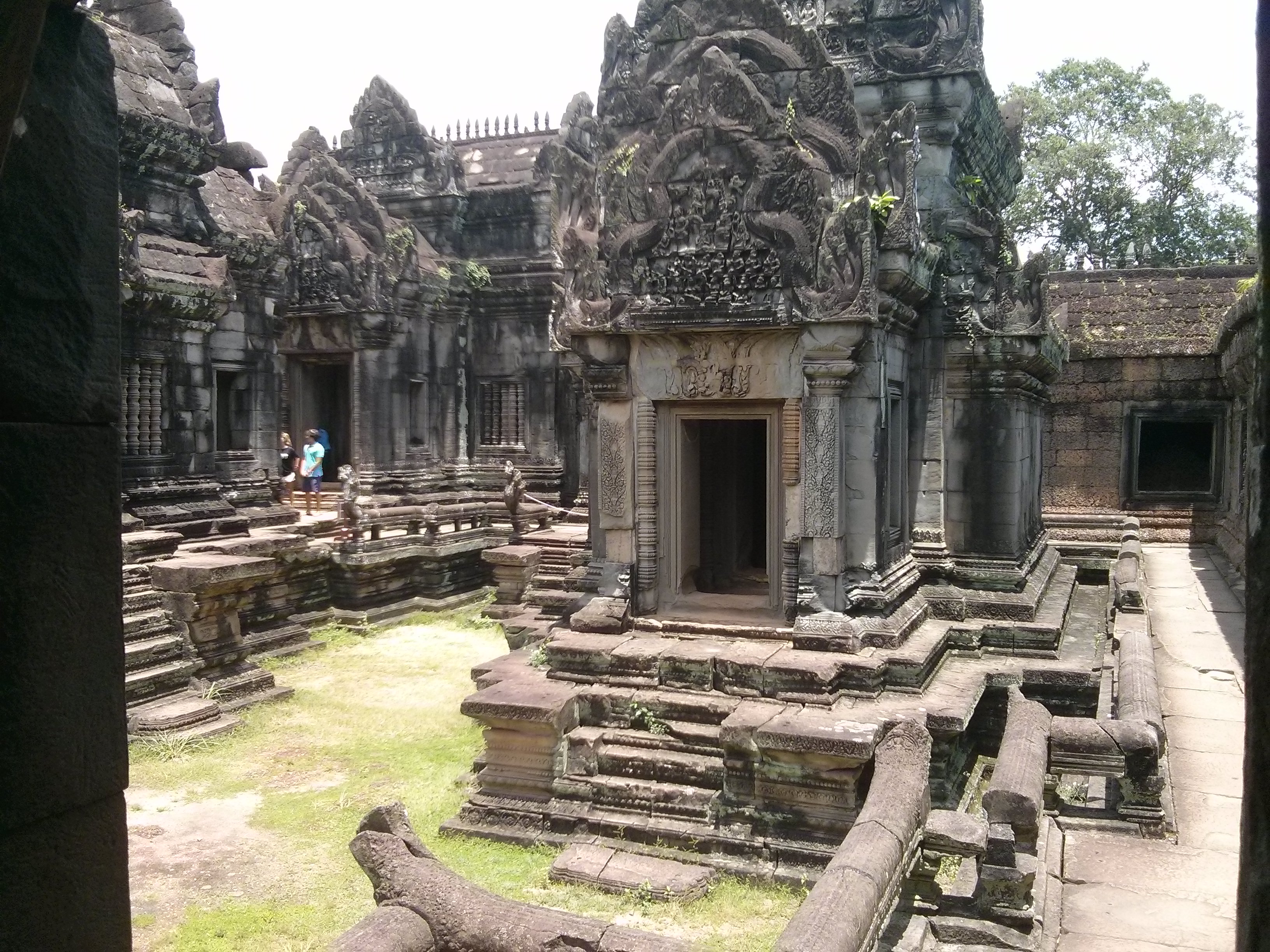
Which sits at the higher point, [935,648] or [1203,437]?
[1203,437]

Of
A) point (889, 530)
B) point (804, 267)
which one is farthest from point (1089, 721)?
point (804, 267)

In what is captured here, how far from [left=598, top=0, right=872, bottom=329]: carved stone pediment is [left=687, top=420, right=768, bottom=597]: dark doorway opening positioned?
6.86 feet

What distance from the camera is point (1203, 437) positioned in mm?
18453

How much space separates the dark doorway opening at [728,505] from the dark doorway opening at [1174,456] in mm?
10525

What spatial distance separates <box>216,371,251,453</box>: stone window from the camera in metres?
14.2

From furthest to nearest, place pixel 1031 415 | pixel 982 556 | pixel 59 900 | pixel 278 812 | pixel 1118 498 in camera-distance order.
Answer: pixel 1118 498
pixel 1031 415
pixel 982 556
pixel 278 812
pixel 59 900

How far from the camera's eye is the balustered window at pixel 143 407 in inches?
453

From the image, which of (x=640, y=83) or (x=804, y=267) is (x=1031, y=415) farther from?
(x=640, y=83)

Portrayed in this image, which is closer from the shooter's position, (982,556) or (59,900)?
(59,900)

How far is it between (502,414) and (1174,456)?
1168 cm

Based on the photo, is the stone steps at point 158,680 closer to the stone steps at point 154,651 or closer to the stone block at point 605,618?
the stone steps at point 154,651

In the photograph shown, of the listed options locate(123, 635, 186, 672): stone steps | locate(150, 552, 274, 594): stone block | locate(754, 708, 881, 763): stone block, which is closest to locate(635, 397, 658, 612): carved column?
locate(754, 708, 881, 763): stone block

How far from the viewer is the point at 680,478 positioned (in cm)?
834

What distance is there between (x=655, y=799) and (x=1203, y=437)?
1541 centimetres
